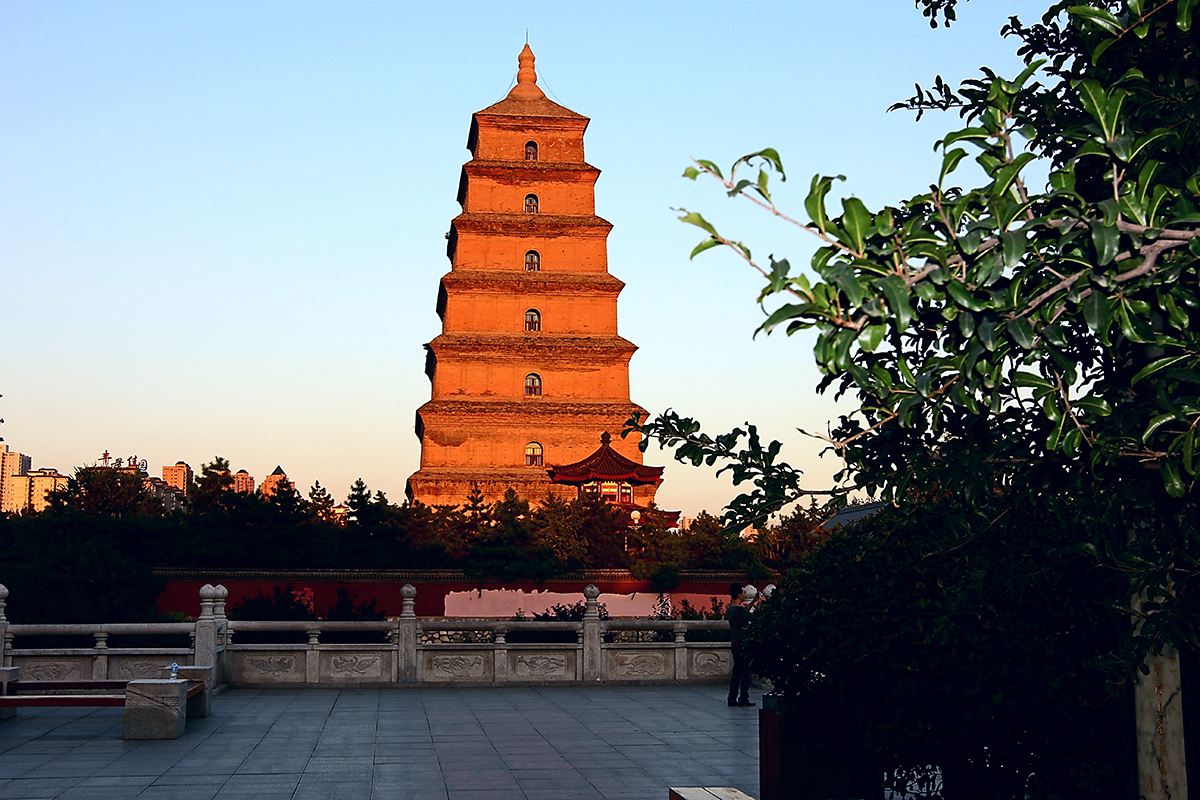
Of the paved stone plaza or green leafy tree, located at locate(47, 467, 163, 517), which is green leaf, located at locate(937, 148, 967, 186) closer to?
the paved stone plaza

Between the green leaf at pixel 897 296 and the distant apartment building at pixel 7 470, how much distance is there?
162 metres

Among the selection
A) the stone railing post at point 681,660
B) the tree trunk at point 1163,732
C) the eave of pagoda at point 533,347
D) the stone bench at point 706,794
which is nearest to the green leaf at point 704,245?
the tree trunk at point 1163,732

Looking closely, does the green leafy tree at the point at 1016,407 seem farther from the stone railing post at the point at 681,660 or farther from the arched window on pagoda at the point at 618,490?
the arched window on pagoda at the point at 618,490

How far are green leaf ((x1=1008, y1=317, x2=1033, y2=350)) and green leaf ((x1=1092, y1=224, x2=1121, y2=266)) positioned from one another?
0.76 ft

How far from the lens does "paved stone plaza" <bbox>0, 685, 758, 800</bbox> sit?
404 inches

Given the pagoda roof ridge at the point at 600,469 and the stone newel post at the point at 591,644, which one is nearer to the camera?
the stone newel post at the point at 591,644

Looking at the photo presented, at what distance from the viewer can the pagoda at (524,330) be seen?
43.0 m

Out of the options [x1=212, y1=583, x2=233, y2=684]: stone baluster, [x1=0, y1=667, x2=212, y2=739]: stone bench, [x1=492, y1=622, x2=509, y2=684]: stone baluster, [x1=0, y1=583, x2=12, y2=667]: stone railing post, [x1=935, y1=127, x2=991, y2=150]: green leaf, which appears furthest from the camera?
[x1=492, y1=622, x2=509, y2=684]: stone baluster

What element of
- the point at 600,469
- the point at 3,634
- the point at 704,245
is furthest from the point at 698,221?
the point at 600,469

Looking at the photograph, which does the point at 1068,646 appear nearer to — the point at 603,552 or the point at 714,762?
the point at 714,762

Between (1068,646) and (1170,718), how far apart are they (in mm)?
1284

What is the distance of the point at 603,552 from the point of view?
32.4 meters

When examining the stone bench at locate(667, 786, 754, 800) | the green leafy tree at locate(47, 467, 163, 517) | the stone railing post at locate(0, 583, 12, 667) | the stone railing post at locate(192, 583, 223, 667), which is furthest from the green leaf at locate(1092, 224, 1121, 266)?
the green leafy tree at locate(47, 467, 163, 517)

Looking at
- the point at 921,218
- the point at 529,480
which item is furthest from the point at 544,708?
the point at 529,480
